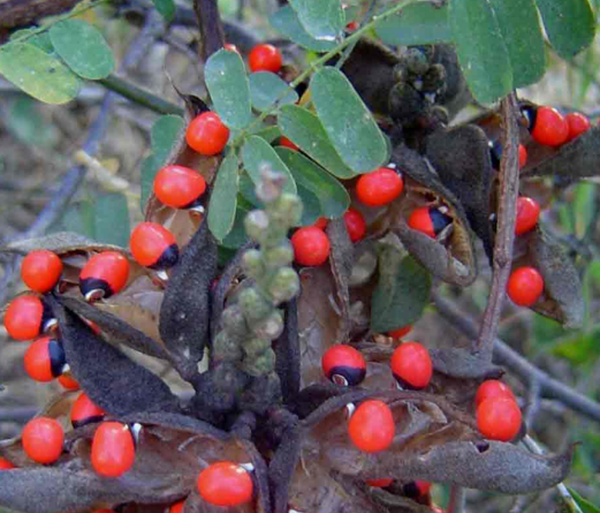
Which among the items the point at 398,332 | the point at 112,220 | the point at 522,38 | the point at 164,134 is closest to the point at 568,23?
the point at 522,38

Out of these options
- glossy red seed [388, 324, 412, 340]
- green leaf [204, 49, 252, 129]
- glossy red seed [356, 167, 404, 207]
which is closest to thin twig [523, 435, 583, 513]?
glossy red seed [388, 324, 412, 340]

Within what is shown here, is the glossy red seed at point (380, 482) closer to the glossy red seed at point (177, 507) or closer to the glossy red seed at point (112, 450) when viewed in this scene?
the glossy red seed at point (177, 507)

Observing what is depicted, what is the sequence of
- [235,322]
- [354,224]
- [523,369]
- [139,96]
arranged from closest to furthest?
[235,322] < [354,224] < [139,96] < [523,369]

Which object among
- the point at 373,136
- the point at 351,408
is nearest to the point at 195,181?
the point at 373,136

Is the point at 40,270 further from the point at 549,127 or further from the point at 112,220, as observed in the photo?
the point at 549,127

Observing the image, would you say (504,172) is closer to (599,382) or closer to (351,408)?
(351,408)

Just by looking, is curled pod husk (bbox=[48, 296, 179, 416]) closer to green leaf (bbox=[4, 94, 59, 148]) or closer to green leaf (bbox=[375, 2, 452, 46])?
green leaf (bbox=[375, 2, 452, 46])

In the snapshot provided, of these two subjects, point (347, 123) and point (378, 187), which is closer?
point (347, 123)
